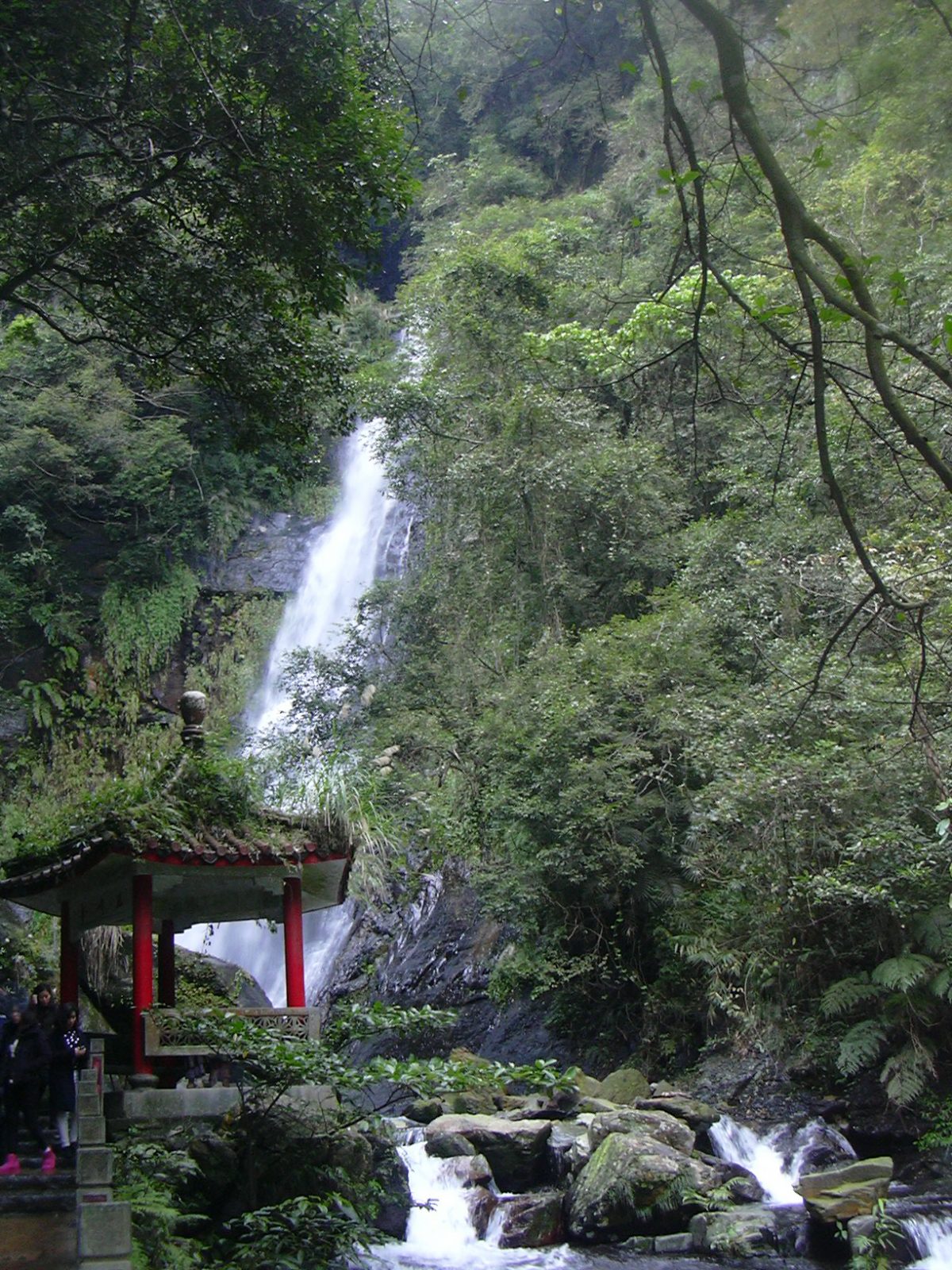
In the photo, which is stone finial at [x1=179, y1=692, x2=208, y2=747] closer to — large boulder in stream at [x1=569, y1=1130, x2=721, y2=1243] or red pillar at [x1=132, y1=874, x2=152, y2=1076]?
red pillar at [x1=132, y1=874, x2=152, y2=1076]

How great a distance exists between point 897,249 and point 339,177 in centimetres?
1085

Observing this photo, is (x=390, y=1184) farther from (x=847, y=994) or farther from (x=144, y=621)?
(x=144, y=621)

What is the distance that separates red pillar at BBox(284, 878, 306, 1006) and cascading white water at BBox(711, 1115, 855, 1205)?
4275 millimetres

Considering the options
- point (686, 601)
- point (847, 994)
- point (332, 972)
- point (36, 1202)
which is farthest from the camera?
point (332, 972)

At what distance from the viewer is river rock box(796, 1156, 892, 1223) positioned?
8.23m

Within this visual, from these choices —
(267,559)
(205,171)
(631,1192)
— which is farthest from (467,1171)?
(267,559)

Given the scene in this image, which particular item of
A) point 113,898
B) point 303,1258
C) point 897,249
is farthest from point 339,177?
point 897,249

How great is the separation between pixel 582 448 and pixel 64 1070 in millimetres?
11668

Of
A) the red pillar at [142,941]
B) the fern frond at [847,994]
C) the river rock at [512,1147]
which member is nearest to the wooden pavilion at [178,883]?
the red pillar at [142,941]

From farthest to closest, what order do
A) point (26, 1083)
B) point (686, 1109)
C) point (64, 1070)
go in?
point (686, 1109), point (64, 1070), point (26, 1083)

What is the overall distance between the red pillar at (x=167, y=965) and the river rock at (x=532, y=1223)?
3.20 m

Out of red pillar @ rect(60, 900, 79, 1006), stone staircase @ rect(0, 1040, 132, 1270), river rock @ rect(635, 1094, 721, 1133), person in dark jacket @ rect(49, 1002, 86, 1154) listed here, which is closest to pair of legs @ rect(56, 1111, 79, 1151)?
person in dark jacket @ rect(49, 1002, 86, 1154)

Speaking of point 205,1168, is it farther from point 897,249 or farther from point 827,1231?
point 897,249

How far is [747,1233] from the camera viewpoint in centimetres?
839
